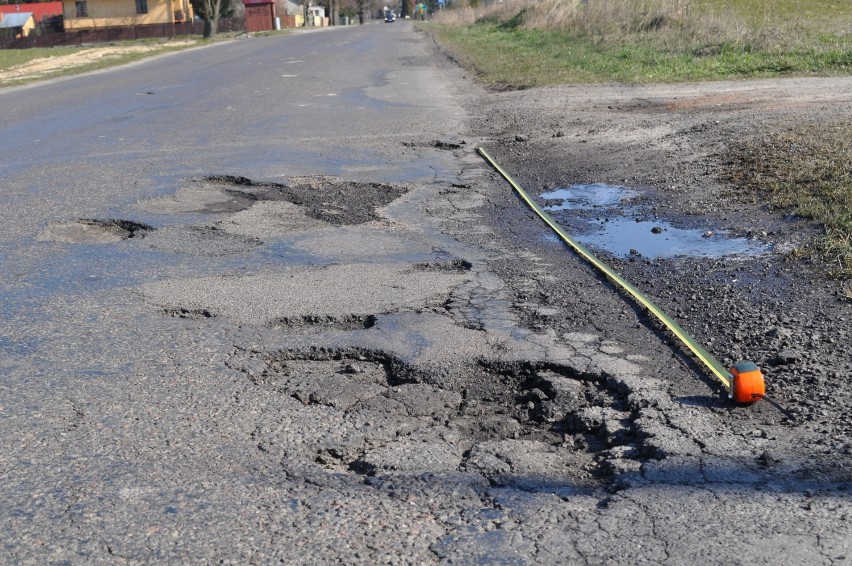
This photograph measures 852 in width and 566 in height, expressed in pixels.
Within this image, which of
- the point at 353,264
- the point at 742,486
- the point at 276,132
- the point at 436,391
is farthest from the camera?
the point at 276,132

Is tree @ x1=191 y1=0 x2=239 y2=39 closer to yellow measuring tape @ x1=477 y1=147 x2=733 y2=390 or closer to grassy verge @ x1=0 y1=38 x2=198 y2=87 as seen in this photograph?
grassy verge @ x1=0 y1=38 x2=198 y2=87

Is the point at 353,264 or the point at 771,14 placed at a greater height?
the point at 771,14

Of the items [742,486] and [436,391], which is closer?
[742,486]

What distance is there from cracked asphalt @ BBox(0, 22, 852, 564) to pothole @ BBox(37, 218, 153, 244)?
0.09ft

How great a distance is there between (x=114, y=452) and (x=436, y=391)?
148cm

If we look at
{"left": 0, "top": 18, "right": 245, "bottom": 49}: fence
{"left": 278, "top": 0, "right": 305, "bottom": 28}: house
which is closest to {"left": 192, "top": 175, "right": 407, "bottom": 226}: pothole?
{"left": 0, "top": 18, "right": 245, "bottom": 49}: fence

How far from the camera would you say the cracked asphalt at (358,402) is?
3033 millimetres

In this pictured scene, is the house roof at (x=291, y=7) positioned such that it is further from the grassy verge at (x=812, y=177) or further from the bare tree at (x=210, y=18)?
the grassy verge at (x=812, y=177)

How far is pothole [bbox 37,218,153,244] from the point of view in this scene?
23.8ft

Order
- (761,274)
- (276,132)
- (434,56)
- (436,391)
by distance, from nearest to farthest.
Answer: (436,391), (761,274), (276,132), (434,56)

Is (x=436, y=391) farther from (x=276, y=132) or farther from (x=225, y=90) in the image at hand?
(x=225, y=90)

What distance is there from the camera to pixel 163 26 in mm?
64125

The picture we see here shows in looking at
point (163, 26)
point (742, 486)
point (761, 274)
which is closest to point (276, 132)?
point (761, 274)

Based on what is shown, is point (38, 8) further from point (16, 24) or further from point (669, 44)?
point (669, 44)
